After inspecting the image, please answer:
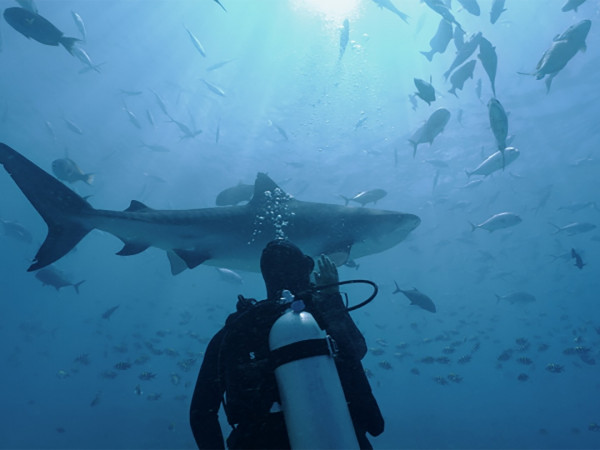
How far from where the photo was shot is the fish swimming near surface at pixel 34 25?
584 centimetres

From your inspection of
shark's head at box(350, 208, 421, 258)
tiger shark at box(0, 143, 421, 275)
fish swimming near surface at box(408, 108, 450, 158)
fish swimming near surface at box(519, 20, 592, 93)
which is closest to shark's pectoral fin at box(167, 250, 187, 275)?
tiger shark at box(0, 143, 421, 275)

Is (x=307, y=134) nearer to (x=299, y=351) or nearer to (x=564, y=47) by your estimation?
(x=564, y=47)

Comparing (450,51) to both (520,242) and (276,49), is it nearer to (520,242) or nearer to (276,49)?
(276,49)

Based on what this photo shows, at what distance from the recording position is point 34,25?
6.00 meters

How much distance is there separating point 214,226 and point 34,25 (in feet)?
16.7

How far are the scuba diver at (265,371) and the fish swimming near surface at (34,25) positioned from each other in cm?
669

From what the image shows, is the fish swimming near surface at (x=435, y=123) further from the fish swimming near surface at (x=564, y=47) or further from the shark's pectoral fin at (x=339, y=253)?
the shark's pectoral fin at (x=339, y=253)

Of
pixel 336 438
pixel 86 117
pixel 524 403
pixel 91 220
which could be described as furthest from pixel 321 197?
pixel 336 438

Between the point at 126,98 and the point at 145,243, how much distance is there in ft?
84.0

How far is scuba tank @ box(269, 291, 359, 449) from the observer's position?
163 cm

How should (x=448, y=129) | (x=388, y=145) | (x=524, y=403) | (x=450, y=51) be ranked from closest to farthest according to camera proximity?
(x=450, y=51), (x=448, y=129), (x=388, y=145), (x=524, y=403)

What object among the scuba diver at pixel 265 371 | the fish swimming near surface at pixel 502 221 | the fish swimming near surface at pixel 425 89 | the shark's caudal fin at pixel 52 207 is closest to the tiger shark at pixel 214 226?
the shark's caudal fin at pixel 52 207

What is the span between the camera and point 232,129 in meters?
26.3

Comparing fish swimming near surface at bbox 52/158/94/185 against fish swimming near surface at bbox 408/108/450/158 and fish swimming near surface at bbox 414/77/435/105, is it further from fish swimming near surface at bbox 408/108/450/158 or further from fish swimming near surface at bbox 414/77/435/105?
fish swimming near surface at bbox 408/108/450/158
